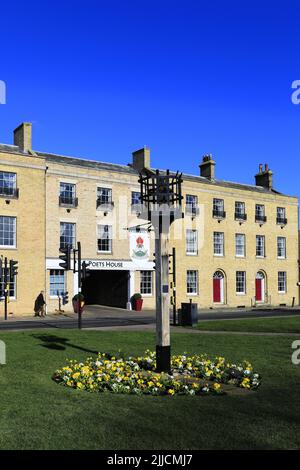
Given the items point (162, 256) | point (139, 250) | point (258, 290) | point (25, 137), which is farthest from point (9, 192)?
point (258, 290)

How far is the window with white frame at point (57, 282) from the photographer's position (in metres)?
34.5

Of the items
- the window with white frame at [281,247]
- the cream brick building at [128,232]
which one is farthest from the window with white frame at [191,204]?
the window with white frame at [281,247]

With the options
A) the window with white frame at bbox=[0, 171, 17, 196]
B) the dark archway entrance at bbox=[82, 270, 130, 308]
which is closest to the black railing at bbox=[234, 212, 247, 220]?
the dark archway entrance at bbox=[82, 270, 130, 308]

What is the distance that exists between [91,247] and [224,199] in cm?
1389

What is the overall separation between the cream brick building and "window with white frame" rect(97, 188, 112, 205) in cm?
8

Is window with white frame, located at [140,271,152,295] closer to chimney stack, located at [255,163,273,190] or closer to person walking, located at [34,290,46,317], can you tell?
person walking, located at [34,290,46,317]

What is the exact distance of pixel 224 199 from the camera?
145ft

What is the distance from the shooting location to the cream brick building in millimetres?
33312

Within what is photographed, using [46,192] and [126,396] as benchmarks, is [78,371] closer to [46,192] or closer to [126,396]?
[126,396]

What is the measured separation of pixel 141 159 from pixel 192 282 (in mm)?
11041

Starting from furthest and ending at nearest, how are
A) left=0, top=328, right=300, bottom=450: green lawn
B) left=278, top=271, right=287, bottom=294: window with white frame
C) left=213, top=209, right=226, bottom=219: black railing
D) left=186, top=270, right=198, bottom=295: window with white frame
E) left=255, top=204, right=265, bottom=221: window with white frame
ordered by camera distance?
left=278, top=271, right=287, bottom=294: window with white frame < left=255, top=204, right=265, bottom=221: window with white frame < left=213, top=209, right=226, bottom=219: black railing < left=186, top=270, right=198, bottom=295: window with white frame < left=0, top=328, right=300, bottom=450: green lawn

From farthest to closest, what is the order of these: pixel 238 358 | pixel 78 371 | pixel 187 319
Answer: pixel 187 319, pixel 238 358, pixel 78 371

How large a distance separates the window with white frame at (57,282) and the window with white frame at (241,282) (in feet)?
56.4
